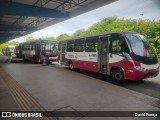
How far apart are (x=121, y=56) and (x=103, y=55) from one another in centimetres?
178

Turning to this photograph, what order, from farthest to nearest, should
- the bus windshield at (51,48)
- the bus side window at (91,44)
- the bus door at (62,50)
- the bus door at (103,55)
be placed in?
the bus windshield at (51,48)
the bus door at (62,50)
the bus side window at (91,44)
the bus door at (103,55)

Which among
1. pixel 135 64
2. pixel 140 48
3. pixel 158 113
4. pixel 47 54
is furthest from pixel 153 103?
pixel 47 54

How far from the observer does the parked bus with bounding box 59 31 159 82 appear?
8398mm

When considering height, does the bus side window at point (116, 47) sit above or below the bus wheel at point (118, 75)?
above

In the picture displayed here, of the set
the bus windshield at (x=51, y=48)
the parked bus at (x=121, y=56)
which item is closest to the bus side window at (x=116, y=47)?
the parked bus at (x=121, y=56)

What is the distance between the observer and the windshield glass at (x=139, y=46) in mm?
8547

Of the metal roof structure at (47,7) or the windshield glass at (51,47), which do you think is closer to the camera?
the metal roof structure at (47,7)

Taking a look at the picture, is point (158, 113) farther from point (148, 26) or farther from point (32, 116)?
point (148, 26)

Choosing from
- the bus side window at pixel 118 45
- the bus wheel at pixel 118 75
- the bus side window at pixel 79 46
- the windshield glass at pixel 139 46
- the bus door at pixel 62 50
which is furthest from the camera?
the bus door at pixel 62 50

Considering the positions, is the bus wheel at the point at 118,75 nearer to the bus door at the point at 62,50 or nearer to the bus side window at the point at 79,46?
the bus side window at the point at 79,46

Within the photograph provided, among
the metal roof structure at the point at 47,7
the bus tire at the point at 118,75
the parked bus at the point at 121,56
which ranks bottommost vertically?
the bus tire at the point at 118,75

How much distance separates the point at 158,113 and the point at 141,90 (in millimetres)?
2745

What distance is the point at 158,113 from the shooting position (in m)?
4.99

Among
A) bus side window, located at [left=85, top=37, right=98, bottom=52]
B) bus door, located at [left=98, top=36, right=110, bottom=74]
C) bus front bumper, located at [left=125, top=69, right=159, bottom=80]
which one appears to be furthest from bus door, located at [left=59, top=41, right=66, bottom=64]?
bus front bumper, located at [left=125, top=69, right=159, bottom=80]
